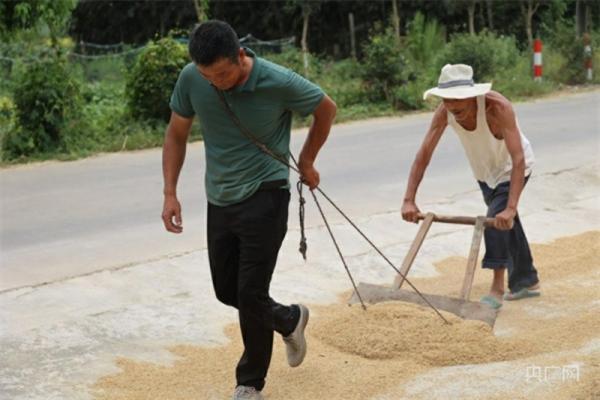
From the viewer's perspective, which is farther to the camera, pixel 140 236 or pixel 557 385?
pixel 140 236

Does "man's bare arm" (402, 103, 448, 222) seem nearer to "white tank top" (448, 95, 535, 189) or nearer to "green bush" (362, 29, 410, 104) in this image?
"white tank top" (448, 95, 535, 189)

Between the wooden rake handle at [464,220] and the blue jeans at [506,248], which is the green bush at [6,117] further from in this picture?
the wooden rake handle at [464,220]

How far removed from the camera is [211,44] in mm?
4086

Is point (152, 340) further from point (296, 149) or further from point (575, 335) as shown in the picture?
point (296, 149)

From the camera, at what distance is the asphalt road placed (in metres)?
7.96

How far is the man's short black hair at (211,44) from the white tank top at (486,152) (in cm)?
210

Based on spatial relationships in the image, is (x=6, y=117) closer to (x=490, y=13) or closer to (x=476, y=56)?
(x=476, y=56)

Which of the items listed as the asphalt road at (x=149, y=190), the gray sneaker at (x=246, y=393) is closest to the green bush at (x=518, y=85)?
the asphalt road at (x=149, y=190)

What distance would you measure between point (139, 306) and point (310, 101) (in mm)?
2354

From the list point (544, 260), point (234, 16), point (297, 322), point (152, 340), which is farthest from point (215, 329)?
point (234, 16)

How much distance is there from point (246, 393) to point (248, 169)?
3.33 ft

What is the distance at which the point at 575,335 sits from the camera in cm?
535

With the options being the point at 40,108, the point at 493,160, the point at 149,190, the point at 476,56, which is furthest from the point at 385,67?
the point at 493,160

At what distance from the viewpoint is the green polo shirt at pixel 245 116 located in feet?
14.2
